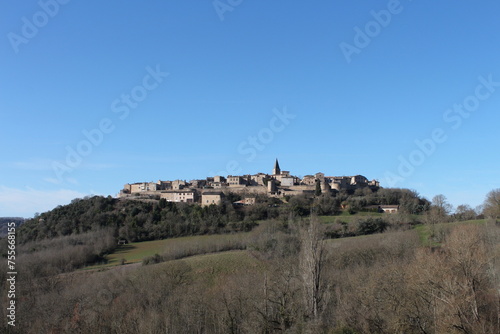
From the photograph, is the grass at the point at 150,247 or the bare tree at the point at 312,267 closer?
the bare tree at the point at 312,267

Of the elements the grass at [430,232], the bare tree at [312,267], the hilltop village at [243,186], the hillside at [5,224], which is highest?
the hilltop village at [243,186]

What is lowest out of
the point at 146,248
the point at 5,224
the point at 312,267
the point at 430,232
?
the point at 312,267

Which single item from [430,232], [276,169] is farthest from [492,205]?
[276,169]

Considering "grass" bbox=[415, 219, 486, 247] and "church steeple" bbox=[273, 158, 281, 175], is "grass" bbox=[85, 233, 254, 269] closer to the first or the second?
"grass" bbox=[415, 219, 486, 247]

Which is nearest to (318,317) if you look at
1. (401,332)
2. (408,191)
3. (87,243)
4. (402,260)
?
(401,332)

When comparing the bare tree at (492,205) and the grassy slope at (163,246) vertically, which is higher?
the bare tree at (492,205)

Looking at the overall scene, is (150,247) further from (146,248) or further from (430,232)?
(430,232)

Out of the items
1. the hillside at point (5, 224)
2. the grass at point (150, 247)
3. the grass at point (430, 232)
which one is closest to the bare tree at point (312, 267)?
the grass at point (430, 232)

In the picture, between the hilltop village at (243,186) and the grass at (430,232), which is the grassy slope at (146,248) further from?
the hilltop village at (243,186)
